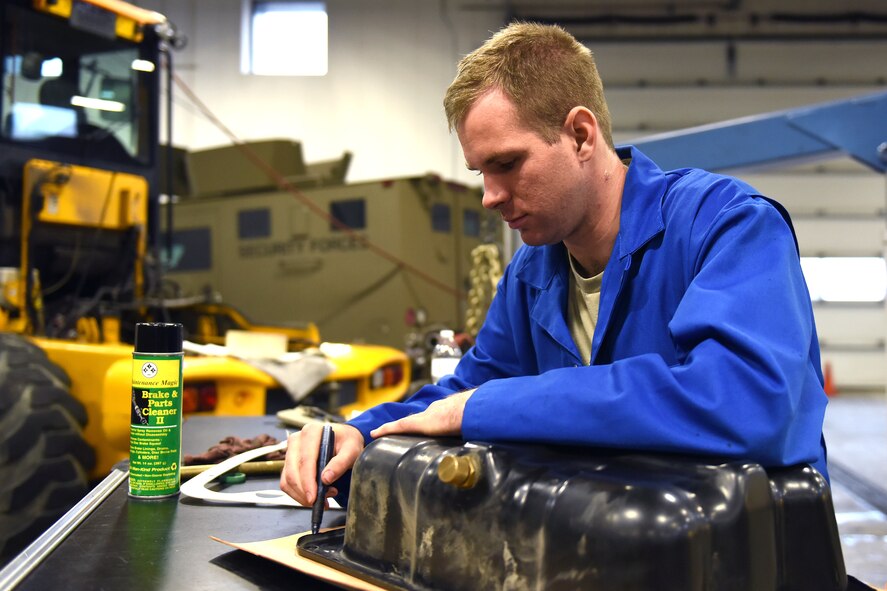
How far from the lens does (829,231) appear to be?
9102 mm

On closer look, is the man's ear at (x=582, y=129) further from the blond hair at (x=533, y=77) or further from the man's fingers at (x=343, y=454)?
the man's fingers at (x=343, y=454)

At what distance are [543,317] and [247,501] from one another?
0.56 metres

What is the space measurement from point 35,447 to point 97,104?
2.05 metres

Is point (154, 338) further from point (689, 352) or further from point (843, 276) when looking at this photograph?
point (843, 276)

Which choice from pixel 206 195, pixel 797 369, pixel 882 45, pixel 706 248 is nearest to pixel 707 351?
pixel 797 369

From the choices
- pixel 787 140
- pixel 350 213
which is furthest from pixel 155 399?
pixel 350 213

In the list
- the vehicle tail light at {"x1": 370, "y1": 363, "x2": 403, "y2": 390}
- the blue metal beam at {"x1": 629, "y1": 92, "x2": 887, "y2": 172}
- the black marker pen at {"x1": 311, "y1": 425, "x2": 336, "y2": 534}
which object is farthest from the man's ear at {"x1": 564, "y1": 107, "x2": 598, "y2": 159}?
the vehicle tail light at {"x1": 370, "y1": 363, "x2": 403, "y2": 390}

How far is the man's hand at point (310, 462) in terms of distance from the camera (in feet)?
3.56

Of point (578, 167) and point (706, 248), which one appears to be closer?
point (706, 248)

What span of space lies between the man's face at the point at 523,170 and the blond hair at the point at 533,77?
0.02 metres

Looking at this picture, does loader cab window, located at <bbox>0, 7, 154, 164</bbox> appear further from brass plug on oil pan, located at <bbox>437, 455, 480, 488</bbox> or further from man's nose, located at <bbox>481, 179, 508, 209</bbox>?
brass plug on oil pan, located at <bbox>437, 455, 480, 488</bbox>

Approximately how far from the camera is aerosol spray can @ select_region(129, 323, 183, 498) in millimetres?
1126

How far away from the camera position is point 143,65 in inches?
150

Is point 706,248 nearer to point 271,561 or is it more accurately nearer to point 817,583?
point 817,583
